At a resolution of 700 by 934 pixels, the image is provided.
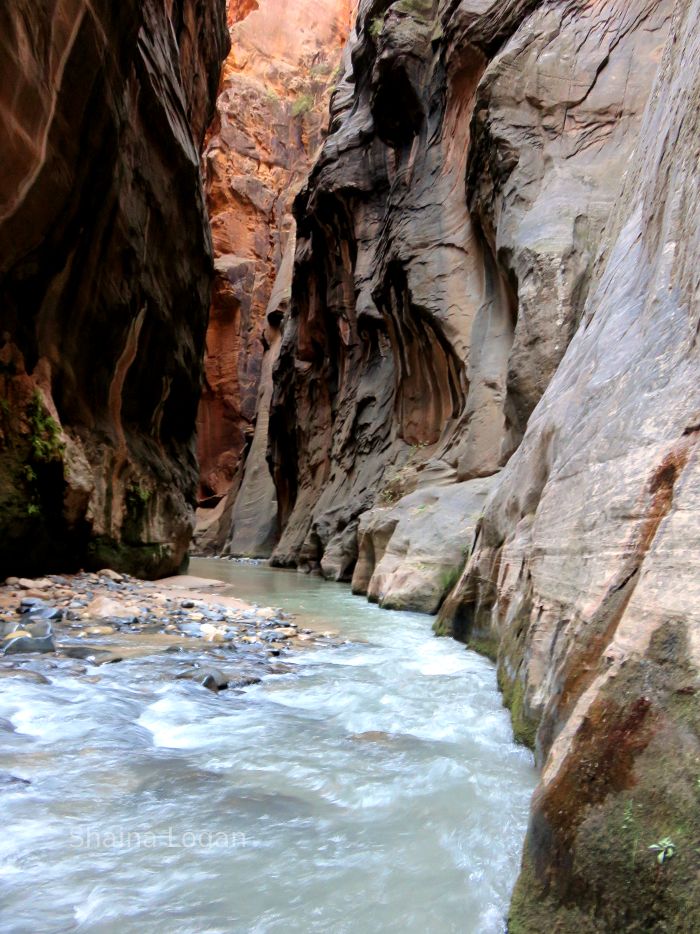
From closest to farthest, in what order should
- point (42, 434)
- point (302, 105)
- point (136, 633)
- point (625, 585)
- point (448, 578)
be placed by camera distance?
point (625, 585)
point (136, 633)
point (42, 434)
point (448, 578)
point (302, 105)

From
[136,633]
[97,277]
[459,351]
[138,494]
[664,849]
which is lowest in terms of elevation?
→ [136,633]

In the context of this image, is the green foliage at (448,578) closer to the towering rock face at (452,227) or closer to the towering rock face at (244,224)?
the towering rock face at (452,227)

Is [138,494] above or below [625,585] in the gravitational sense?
above

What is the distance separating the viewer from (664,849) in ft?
4.57

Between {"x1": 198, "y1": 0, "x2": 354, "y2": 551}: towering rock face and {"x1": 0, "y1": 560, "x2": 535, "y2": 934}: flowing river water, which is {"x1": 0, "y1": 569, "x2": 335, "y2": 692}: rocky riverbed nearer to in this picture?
{"x1": 0, "y1": 560, "x2": 535, "y2": 934}: flowing river water

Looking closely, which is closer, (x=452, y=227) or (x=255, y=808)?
(x=255, y=808)

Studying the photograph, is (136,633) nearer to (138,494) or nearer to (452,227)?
(138,494)

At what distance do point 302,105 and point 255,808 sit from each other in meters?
49.3

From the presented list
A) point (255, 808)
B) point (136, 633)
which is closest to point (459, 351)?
point (136, 633)

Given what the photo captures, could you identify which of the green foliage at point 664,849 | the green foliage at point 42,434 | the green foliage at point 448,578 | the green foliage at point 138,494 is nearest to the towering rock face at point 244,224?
the green foliage at point 138,494

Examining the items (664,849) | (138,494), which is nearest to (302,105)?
(138,494)

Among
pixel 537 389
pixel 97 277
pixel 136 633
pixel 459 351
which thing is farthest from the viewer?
pixel 459 351

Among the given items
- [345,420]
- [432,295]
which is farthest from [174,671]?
[345,420]

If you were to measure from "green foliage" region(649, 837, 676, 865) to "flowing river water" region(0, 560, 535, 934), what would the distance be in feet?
1.80
